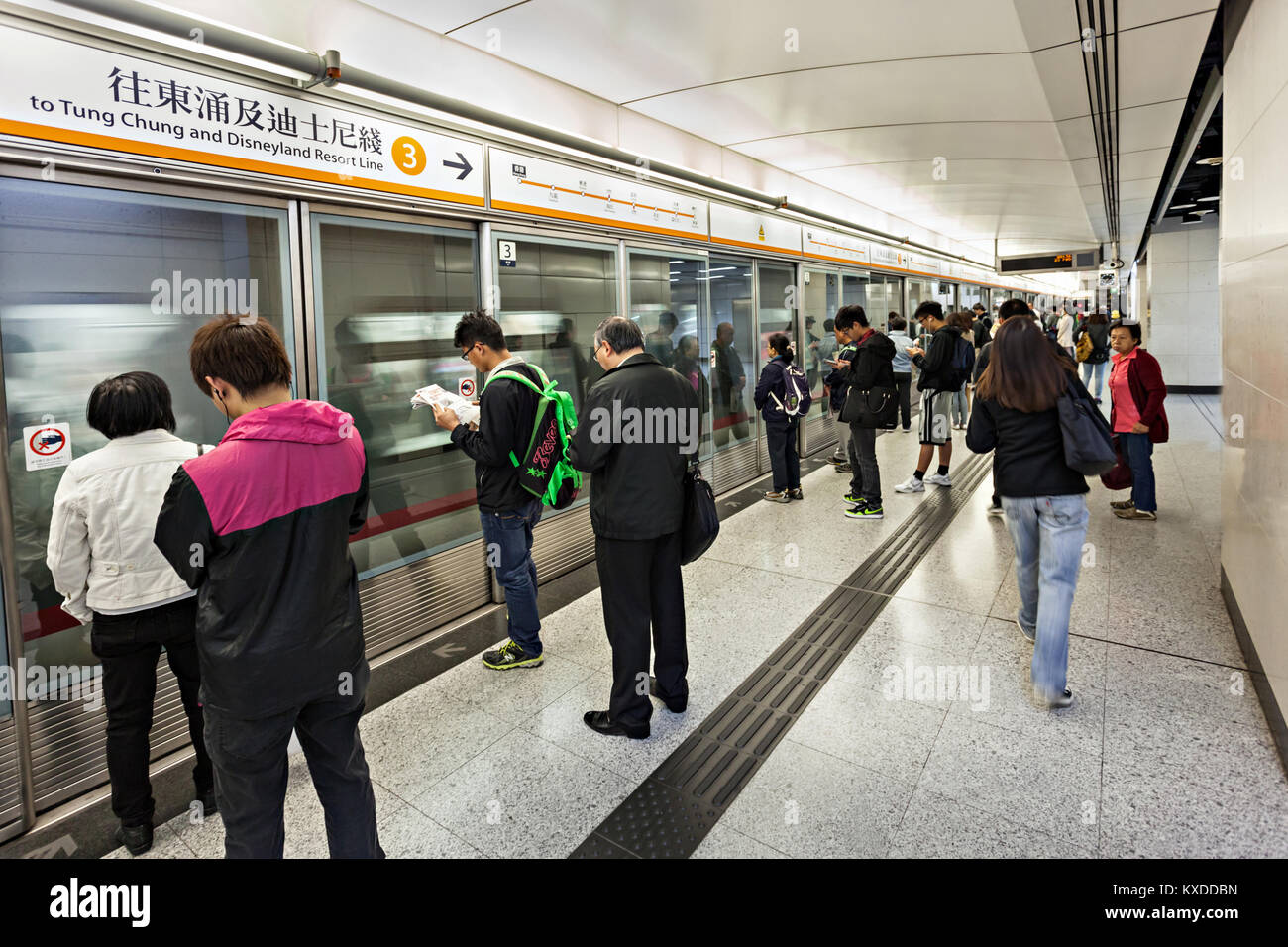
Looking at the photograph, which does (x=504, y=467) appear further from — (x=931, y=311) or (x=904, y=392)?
(x=904, y=392)

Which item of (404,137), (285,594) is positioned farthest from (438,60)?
(285,594)

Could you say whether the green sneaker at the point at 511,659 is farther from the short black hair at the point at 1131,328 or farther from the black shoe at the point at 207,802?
the short black hair at the point at 1131,328

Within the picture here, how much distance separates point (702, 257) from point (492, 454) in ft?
13.4

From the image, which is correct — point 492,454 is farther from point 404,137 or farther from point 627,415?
point 404,137

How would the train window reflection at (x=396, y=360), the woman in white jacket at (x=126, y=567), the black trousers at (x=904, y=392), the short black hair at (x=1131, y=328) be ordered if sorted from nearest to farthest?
the woman in white jacket at (x=126, y=567) → the train window reflection at (x=396, y=360) → the short black hair at (x=1131, y=328) → the black trousers at (x=904, y=392)

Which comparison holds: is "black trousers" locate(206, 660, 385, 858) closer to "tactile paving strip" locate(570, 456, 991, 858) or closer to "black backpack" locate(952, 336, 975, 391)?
"tactile paving strip" locate(570, 456, 991, 858)

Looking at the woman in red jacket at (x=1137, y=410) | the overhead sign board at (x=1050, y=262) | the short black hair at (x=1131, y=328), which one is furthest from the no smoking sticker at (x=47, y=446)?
the overhead sign board at (x=1050, y=262)

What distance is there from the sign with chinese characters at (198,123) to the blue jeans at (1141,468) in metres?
5.26

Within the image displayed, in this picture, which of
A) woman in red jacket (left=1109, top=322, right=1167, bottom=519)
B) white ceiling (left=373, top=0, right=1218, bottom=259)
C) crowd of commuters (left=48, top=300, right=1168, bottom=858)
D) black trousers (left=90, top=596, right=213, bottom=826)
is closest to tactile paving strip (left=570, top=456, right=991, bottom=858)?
crowd of commuters (left=48, top=300, right=1168, bottom=858)

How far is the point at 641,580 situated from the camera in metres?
2.75

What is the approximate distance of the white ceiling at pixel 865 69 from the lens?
3.62 m

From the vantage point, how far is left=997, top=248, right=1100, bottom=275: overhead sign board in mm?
16531

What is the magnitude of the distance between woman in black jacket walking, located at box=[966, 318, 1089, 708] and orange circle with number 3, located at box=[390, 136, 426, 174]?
9.75 feet

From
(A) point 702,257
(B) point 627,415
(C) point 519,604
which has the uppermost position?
(A) point 702,257
